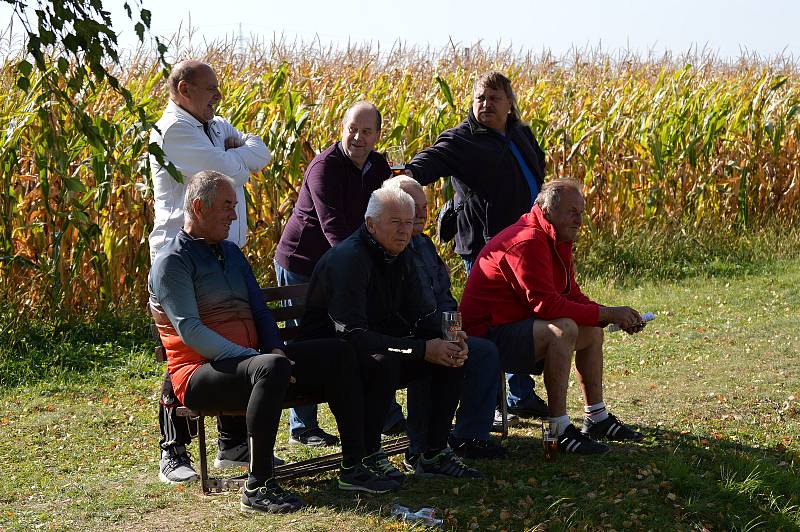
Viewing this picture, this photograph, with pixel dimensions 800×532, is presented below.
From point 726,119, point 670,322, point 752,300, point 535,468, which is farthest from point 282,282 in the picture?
point 726,119

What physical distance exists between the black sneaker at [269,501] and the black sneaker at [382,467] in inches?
14.8

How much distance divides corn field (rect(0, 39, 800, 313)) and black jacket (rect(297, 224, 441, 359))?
1292 mm

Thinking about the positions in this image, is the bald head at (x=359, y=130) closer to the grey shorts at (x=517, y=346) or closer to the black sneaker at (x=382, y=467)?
the grey shorts at (x=517, y=346)

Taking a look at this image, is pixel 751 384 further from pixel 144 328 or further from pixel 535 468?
pixel 144 328

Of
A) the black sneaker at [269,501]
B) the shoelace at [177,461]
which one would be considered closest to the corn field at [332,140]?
the shoelace at [177,461]

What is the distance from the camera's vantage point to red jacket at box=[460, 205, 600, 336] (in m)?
5.46

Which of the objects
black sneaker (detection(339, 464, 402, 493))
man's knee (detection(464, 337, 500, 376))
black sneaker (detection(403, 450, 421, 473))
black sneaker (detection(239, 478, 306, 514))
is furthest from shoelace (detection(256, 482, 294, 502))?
man's knee (detection(464, 337, 500, 376))

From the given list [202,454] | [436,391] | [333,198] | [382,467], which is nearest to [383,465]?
[382,467]

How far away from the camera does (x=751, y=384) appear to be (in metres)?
7.05

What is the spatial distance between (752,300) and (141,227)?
514 cm

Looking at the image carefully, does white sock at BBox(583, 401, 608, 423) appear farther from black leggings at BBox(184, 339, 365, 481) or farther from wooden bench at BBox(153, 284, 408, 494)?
black leggings at BBox(184, 339, 365, 481)

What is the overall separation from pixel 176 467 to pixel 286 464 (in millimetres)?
526

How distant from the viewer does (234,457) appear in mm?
5379

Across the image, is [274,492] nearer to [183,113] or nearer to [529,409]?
[183,113]
